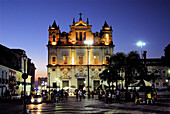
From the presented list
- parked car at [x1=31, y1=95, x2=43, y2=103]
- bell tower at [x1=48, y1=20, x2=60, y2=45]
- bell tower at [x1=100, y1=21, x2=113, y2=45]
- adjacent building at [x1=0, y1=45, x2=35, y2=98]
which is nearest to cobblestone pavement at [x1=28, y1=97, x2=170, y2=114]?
parked car at [x1=31, y1=95, x2=43, y2=103]

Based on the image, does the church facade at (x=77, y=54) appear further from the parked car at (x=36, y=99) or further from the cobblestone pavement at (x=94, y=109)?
the cobblestone pavement at (x=94, y=109)

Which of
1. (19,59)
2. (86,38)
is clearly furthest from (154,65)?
(19,59)

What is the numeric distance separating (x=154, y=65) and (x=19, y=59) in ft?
135

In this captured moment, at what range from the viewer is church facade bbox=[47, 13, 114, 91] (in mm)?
72250

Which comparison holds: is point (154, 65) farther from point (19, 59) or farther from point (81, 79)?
point (19, 59)

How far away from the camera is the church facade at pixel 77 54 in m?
72.2

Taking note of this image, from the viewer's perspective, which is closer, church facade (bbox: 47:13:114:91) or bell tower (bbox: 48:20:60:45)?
church facade (bbox: 47:13:114:91)

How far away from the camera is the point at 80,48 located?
242ft

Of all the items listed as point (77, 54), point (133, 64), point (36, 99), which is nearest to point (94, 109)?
point (133, 64)

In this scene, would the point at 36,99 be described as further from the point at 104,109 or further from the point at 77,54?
the point at 77,54

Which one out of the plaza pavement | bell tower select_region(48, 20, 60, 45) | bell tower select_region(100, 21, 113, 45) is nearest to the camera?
the plaza pavement

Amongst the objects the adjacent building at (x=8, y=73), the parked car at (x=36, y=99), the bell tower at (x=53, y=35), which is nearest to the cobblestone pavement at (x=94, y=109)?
the parked car at (x=36, y=99)

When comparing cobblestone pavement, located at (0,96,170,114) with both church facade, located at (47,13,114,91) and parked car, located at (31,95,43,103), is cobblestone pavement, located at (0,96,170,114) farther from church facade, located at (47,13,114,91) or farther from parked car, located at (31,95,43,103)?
church facade, located at (47,13,114,91)

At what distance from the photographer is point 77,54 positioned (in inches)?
2899
